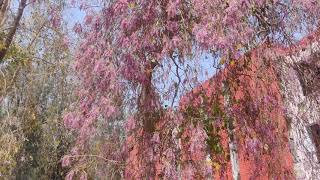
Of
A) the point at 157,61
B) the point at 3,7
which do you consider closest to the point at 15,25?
the point at 3,7

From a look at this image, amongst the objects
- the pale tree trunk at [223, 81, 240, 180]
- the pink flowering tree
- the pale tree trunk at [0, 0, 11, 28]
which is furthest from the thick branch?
the pale tree trunk at [223, 81, 240, 180]

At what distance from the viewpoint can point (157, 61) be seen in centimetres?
564

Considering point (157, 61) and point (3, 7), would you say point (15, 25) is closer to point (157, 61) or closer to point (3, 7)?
point (3, 7)

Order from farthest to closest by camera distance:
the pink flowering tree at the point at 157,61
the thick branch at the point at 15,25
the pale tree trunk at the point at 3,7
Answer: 1. the pale tree trunk at the point at 3,7
2. the thick branch at the point at 15,25
3. the pink flowering tree at the point at 157,61

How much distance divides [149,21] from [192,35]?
0.51 meters

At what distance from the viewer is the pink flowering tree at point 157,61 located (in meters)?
5.33

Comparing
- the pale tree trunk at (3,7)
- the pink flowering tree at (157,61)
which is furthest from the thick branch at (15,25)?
the pink flowering tree at (157,61)

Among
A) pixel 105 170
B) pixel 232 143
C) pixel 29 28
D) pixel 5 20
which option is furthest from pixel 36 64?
pixel 232 143

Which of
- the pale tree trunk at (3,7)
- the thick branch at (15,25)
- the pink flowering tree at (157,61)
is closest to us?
the pink flowering tree at (157,61)

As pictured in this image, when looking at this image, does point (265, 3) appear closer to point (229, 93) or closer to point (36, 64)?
point (229, 93)

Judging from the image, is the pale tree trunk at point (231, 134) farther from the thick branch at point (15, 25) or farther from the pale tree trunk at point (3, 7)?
the pale tree trunk at point (3, 7)

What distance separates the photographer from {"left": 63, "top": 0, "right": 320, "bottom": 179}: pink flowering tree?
5.33 metres

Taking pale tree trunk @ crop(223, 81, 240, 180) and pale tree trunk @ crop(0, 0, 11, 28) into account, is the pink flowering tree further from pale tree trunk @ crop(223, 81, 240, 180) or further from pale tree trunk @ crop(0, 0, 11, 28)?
pale tree trunk @ crop(0, 0, 11, 28)

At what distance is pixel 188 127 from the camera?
5516mm
